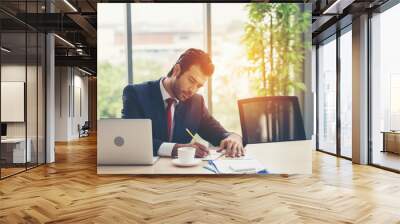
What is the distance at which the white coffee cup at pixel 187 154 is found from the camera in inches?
215

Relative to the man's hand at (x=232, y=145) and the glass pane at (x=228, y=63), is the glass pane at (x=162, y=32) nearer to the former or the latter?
the glass pane at (x=228, y=63)

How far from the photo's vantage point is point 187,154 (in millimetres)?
5488

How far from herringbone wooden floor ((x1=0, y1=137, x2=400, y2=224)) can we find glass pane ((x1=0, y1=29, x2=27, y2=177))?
417mm

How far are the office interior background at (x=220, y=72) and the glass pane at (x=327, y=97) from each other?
25 millimetres

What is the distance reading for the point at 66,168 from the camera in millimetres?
6645

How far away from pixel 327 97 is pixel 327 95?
0.05m

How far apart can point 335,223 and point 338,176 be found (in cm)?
261

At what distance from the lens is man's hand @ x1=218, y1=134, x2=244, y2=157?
18.2 ft

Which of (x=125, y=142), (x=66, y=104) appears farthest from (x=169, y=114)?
(x=66, y=104)

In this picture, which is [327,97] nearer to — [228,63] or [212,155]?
[228,63]

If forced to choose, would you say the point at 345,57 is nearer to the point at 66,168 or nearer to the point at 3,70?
the point at 66,168

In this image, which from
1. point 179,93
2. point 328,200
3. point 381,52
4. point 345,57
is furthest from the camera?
point 345,57

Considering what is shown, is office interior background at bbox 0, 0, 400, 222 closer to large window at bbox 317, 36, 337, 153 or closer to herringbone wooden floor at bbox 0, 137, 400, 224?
large window at bbox 317, 36, 337, 153

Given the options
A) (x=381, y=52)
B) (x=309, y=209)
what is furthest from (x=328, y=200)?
(x=381, y=52)
